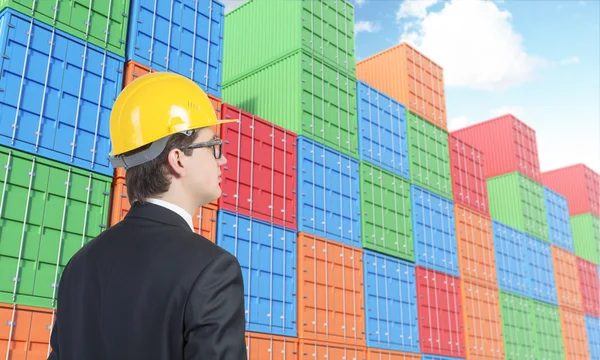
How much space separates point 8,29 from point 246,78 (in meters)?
9.02

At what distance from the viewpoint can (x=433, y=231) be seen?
65.8 ft

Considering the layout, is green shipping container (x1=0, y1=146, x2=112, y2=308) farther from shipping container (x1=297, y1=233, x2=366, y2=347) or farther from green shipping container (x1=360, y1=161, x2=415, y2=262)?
green shipping container (x1=360, y1=161, x2=415, y2=262)

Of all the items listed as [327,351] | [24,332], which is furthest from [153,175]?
[327,351]

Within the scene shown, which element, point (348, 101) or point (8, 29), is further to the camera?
point (348, 101)

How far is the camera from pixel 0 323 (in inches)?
346

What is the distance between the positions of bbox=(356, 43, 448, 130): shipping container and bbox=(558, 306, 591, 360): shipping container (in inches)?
479

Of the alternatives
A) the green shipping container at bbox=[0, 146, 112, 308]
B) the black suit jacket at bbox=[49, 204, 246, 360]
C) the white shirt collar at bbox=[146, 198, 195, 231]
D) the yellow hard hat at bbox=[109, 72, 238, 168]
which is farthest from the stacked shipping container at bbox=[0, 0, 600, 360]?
the black suit jacket at bbox=[49, 204, 246, 360]

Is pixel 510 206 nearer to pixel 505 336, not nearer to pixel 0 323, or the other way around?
pixel 505 336

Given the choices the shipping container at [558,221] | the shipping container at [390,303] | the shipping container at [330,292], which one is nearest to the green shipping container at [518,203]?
the shipping container at [558,221]

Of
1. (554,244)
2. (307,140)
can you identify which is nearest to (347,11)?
(307,140)

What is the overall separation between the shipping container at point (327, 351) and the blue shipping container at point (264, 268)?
1.55 feet

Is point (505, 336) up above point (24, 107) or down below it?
below

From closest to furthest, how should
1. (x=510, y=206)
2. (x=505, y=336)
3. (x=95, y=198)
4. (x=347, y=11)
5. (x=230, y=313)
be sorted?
1. (x=230, y=313)
2. (x=95, y=198)
3. (x=347, y=11)
4. (x=505, y=336)
5. (x=510, y=206)

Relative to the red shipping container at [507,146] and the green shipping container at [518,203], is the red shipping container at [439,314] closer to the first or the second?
the green shipping container at [518,203]
